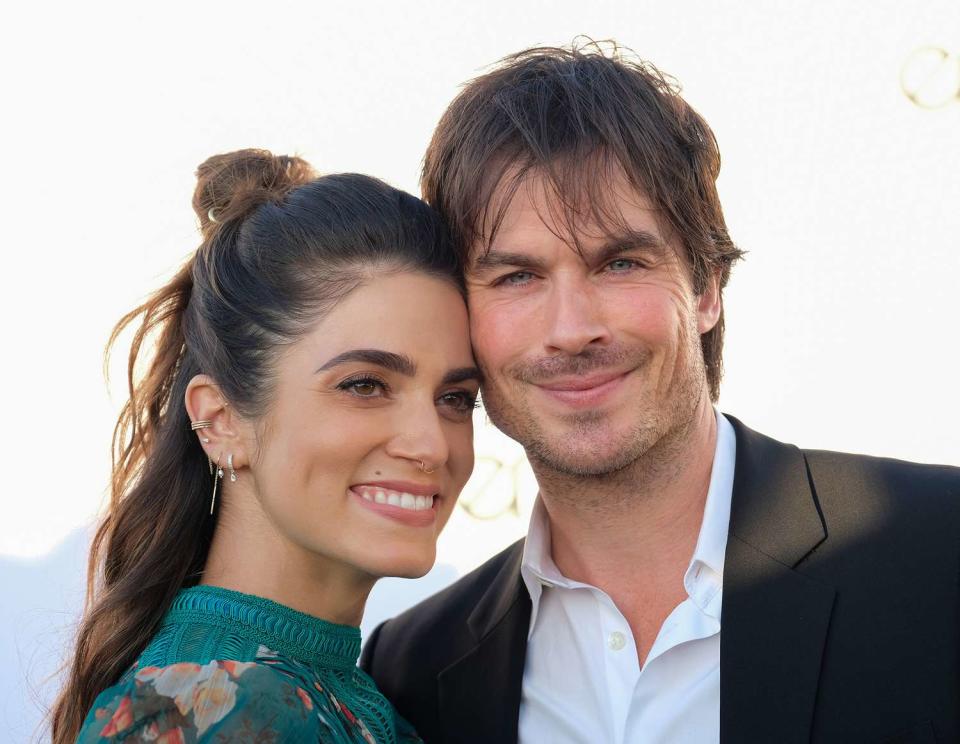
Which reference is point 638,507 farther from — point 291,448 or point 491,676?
point 291,448

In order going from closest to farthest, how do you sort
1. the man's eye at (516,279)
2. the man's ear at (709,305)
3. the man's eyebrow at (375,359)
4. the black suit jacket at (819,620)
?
the black suit jacket at (819,620), the man's eyebrow at (375,359), the man's eye at (516,279), the man's ear at (709,305)

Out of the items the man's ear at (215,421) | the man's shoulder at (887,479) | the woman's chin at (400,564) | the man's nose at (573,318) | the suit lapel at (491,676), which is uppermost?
the man's nose at (573,318)

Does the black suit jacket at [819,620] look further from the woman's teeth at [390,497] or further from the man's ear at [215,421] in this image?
the man's ear at [215,421]

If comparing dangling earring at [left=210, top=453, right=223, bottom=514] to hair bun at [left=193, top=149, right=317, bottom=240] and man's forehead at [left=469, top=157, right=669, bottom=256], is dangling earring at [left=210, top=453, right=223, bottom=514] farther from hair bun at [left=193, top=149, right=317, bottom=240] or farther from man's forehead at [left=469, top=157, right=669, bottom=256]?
man's forehead at [left=469, top=157, right=669, bottom=256]

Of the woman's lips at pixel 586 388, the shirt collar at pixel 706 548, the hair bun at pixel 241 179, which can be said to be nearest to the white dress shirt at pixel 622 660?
the shirt collar at pixel 706 548

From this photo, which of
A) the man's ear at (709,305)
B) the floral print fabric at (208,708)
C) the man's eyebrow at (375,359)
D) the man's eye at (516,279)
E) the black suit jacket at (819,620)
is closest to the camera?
the floral print fabric at (208,708)

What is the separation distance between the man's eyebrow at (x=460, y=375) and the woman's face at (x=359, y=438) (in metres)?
0.03

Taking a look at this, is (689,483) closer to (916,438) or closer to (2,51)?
(916,438)

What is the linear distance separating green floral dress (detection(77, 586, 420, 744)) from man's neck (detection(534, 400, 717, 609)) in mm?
628

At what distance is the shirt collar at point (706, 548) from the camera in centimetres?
254

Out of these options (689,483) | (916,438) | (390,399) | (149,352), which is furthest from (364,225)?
(916,438)

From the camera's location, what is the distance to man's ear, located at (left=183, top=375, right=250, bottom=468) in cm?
245

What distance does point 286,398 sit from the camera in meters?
2.36

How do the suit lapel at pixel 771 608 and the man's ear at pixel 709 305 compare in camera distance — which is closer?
the suit lapel at pixel 771 608
